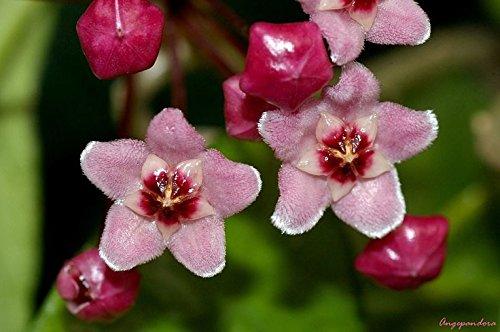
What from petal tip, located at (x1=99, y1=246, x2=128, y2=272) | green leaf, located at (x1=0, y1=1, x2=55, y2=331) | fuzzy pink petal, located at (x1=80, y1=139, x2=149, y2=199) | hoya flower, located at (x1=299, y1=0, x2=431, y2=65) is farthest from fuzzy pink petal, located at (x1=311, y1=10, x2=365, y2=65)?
green leaf, located at (x1=0, y1=1, x2=55, y2=331)

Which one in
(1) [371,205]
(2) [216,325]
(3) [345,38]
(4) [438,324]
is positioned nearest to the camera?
(3) [345,38]

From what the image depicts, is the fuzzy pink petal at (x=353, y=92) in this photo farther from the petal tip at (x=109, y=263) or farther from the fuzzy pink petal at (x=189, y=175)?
the petal tip at (x=109, y=263)

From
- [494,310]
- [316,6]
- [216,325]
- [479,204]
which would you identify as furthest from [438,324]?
[316,6]

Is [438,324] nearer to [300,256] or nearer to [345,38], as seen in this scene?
[300,256]

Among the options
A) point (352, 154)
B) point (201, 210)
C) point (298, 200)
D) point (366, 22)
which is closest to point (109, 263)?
point (201, 210)

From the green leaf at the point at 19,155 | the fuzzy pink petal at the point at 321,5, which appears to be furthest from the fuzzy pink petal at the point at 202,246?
the green leaf at the point at 19,155
